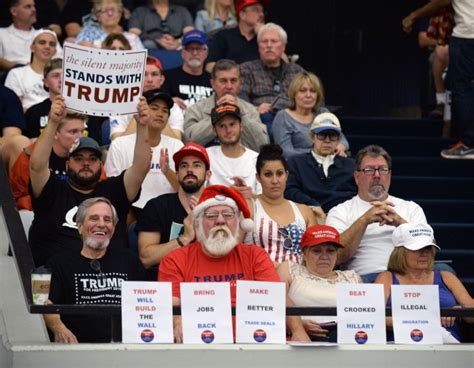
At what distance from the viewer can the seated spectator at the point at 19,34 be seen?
13.5m

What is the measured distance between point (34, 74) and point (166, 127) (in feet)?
5.66

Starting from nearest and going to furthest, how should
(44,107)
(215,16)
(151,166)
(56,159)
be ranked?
(56,159) < (151,166) < (44,107) < (215,16)

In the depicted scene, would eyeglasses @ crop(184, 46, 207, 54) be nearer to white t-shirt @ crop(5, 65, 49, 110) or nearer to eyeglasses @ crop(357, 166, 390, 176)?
white t-shirt @ crop(5, 65, 49, 110)

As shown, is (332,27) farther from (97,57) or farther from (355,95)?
(97,57)

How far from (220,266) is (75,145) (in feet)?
6.80

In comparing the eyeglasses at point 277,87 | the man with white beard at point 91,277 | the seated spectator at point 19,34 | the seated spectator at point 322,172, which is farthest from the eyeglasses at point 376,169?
the seated spectator at point 19,34

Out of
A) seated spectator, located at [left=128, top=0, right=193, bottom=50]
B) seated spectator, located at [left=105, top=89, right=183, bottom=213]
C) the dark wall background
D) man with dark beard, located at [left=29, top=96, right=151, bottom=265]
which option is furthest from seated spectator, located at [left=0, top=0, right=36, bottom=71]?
man with dark beard, located at [left=29, top=96, right=151, bottom=265]

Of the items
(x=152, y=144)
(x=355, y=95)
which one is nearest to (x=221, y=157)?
(x=152, y=144)

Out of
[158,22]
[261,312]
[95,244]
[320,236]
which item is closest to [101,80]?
[95,244]

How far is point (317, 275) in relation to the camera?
9.17 metres

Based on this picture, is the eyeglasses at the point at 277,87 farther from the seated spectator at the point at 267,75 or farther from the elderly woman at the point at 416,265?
the elderly woman at the point at 416,265

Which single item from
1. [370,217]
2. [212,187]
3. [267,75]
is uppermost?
[267,75]

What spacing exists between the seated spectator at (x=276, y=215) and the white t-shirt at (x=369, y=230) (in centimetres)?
21

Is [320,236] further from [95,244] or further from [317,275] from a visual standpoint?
[95,244]
